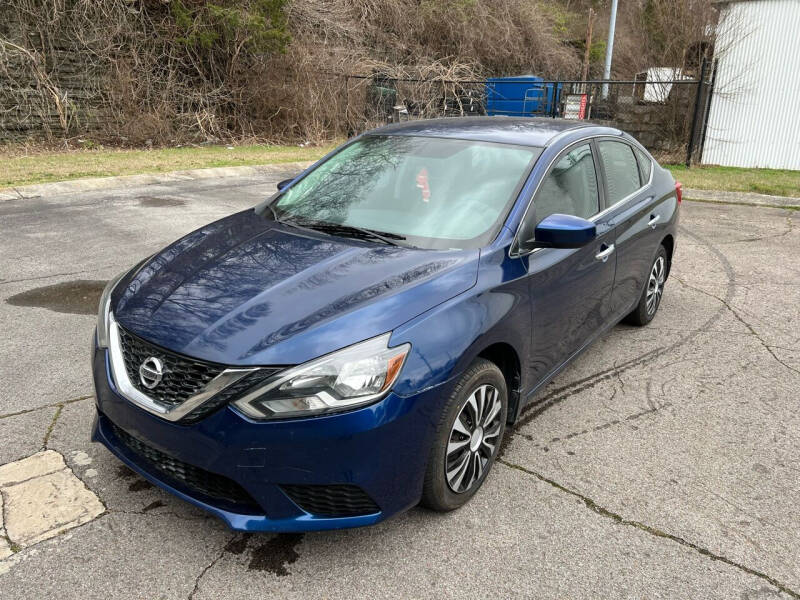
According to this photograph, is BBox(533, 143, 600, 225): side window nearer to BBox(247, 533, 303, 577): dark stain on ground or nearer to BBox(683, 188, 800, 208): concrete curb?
BBox(247, 533, 303, 577): dark stain on ground

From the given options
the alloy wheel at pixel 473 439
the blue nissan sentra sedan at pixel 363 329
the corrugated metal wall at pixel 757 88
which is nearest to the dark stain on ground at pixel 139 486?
the blue nissan sentra sedan at pixel 363 329

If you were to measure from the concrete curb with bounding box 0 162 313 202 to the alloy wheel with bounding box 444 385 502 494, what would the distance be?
28.7ft

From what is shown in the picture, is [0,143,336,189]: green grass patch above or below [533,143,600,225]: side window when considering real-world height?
below

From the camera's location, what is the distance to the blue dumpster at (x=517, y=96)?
62.0 feet

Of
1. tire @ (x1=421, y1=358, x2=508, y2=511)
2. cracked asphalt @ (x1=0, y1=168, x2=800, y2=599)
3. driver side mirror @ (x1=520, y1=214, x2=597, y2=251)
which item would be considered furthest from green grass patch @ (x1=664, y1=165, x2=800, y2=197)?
tire @ (x1=421, y1=358, x2=508, y2=511)

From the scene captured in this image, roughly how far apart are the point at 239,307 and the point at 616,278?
2.53 m

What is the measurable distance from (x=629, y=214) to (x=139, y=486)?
329 centimetres

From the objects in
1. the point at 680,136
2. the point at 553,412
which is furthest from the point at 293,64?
the point at 553,412

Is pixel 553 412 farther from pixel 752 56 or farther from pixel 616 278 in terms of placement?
pixel 752 56

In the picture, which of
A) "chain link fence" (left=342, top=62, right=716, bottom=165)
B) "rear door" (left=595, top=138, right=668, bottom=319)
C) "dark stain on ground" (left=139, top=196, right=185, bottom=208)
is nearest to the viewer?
"rear door" (left=595, top=138, right=668, bottom=319)

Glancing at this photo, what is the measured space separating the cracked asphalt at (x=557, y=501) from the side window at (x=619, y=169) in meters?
1.14

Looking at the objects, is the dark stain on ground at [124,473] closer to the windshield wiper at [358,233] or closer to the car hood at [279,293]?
the car hood at [279,293]

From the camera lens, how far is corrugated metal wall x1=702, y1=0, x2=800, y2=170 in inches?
587

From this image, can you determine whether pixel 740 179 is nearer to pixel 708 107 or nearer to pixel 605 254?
pixel 708 107
